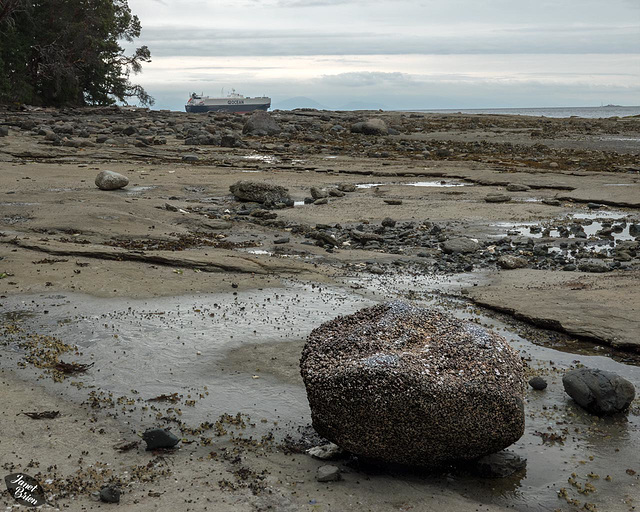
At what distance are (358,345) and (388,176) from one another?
15077 mm

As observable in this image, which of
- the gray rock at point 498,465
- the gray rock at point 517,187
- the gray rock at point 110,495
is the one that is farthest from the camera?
the gray rock at point 517,187

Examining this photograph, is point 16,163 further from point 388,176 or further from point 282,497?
point 282,497

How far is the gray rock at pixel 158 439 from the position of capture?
468 centimetres

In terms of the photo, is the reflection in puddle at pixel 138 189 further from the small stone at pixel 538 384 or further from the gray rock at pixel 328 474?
the gray rock at pixel 328 474

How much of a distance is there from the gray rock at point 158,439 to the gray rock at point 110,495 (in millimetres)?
641

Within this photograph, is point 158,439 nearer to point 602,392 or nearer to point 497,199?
point 602,392

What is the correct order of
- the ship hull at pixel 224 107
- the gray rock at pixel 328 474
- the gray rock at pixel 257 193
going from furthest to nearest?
the ship hull at pixel 224 107, the gray rock at pixel 257 193, the gray rock at pixel 328 474

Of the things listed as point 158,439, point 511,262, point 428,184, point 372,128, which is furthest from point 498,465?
point 372,128

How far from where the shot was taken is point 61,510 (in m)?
3.89

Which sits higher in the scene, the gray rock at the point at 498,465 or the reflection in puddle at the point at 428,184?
the reflection in puddle at the point at 428,184

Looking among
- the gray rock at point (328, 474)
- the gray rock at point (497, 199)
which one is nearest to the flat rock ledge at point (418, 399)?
the gray rock at point (328, 474)

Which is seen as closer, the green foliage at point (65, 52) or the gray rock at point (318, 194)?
the gray rock at point (318, 194)

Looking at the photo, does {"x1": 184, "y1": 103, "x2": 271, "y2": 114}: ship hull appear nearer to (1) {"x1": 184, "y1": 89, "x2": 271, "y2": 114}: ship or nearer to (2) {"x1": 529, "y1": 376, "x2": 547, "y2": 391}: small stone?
(1) {"x1": 184, "y1": 89, "x2": 271, "y2": 114}: ship

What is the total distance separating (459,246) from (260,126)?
918 inches
